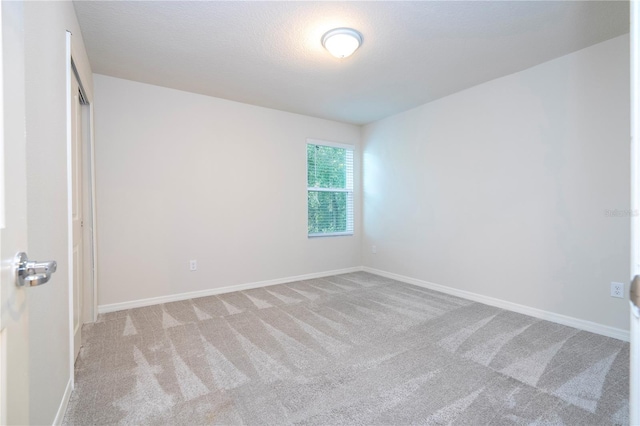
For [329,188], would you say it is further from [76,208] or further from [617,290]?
[617,290]

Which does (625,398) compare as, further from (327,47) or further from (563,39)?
(327,47)

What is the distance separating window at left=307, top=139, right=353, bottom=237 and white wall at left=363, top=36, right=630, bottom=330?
927 mm

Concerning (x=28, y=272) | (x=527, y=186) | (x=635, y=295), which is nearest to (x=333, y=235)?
(x=527, y=186)

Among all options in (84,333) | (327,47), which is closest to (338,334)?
(84,333)

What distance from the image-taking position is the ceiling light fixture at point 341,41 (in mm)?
2299

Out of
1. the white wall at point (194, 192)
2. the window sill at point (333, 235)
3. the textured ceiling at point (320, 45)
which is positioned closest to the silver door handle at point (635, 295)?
the textured ceiling at point (320, 45)

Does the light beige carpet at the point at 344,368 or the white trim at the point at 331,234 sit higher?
the white trim at the point at 331,234

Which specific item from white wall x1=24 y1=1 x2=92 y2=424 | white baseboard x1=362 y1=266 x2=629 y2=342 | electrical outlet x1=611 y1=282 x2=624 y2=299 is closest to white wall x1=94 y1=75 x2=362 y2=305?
white wall x1=24 y1=1 x2=92 y2=424

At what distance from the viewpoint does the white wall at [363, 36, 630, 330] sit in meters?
2.46

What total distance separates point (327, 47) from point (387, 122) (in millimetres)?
2327

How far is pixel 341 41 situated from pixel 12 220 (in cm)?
236

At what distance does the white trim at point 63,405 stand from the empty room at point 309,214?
20 mm

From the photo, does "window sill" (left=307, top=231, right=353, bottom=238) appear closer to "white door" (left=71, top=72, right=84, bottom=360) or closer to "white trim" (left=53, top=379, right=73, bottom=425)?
"white door" (left=71, top=72, right=84, bottom=360)

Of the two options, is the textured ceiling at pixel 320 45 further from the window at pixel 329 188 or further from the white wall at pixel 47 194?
the window at pixel 329 188
